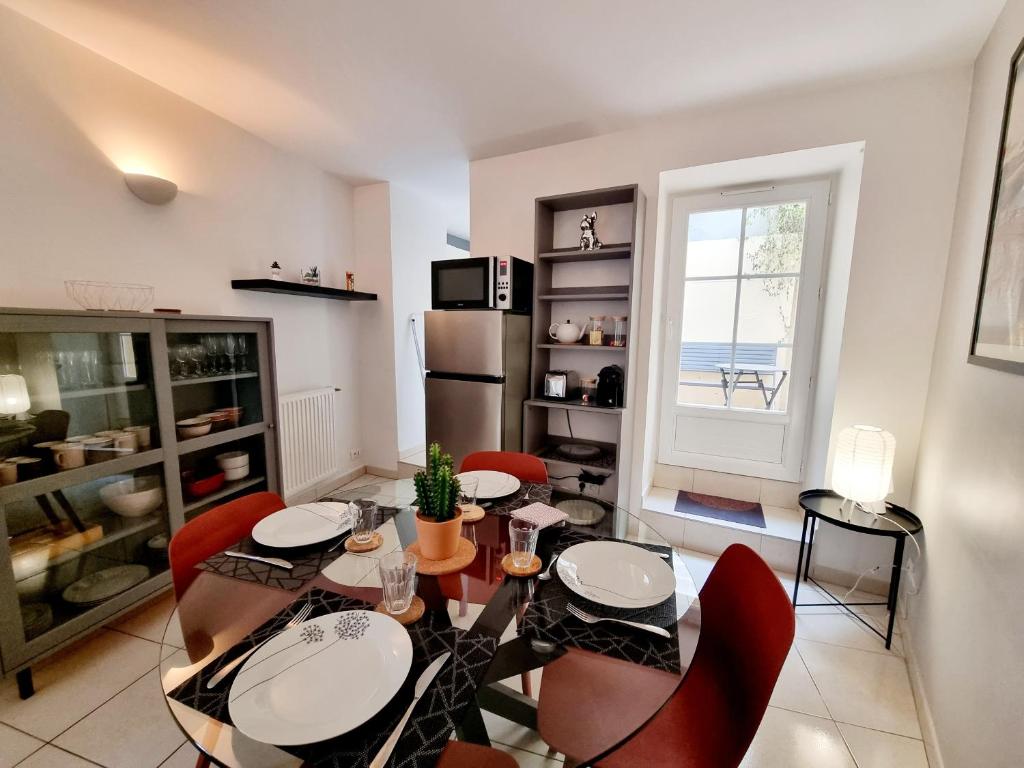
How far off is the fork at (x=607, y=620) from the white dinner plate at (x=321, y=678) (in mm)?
382

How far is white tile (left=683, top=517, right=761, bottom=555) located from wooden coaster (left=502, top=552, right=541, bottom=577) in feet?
5.58

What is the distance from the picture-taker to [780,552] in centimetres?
223

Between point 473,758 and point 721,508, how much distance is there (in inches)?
90.5

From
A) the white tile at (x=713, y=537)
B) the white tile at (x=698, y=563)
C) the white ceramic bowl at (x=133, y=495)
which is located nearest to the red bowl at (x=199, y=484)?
the white ceramic bowl at (x=133, y=495)

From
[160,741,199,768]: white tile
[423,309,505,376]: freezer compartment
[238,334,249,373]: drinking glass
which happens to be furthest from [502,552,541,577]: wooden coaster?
[238,334,249,373]: drinking glass

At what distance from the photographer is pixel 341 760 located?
605mm

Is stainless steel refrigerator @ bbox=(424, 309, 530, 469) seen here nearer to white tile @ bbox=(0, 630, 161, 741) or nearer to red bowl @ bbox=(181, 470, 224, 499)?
red bowl @ bbox=(181, 470, 224, 499)

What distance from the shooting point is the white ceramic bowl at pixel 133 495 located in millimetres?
1760

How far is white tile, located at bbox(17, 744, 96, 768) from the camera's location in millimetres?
1239

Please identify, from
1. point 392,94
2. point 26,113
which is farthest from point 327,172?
point 26,113

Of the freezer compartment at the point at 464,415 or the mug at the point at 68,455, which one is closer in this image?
the mug at the point at 68,455

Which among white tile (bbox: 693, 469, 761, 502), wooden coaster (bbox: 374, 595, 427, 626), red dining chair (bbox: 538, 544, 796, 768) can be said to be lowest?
white tile (bbox: 693, 469, 761, 502)

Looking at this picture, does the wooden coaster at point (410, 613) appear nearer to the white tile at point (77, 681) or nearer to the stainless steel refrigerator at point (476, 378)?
the white tile at point (77, 681)

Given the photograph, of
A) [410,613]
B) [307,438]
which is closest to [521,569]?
[410,613]
